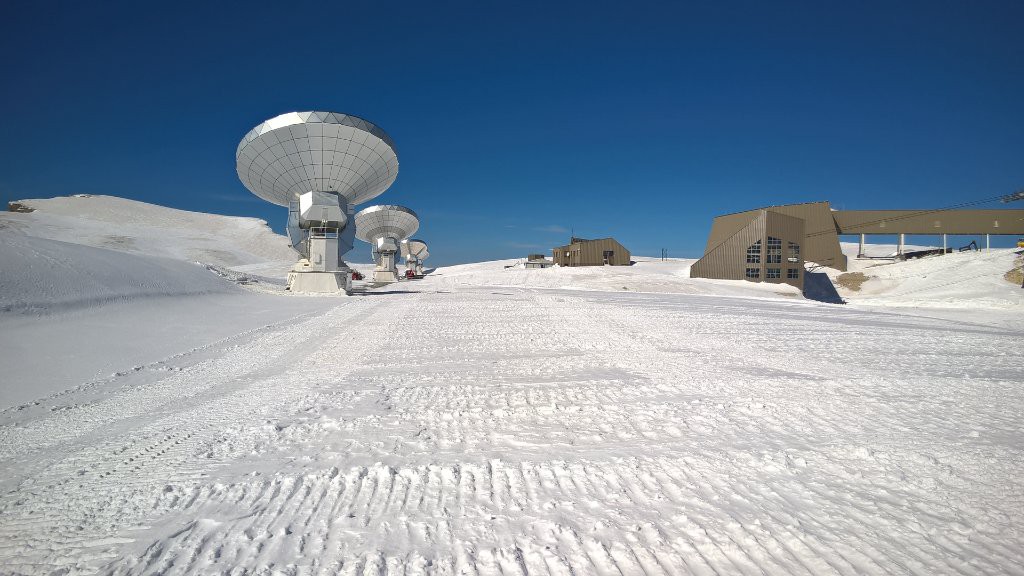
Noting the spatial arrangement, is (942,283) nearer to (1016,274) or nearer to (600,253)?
(1016,274)

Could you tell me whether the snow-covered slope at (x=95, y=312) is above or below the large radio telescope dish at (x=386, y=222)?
below

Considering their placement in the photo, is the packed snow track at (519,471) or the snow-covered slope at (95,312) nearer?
the packed snow track at (519,471)

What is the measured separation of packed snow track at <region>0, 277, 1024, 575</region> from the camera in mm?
2008

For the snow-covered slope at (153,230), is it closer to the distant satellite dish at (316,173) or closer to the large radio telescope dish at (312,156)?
the large radio telescope dish at (312,156)

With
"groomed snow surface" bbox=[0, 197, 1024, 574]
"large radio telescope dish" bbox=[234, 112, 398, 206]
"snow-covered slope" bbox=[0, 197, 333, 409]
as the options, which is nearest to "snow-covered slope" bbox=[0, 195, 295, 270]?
"large radio telescope dish" bbox=[234, 112, 398, 206]

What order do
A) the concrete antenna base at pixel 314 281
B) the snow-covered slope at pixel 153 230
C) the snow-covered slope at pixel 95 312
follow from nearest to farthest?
the snow-covered slope at pixel 95 312, the concrete antenna base at pixel 314 281, the snow-covered slope at pixel 153 230

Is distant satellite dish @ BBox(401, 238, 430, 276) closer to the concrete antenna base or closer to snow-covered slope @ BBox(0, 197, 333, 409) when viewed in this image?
the concrete antenna base

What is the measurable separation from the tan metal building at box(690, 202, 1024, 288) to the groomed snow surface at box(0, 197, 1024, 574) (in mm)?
30568

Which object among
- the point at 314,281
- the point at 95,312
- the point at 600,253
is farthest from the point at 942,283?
the point at 95,312

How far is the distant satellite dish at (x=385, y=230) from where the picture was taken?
4378cm

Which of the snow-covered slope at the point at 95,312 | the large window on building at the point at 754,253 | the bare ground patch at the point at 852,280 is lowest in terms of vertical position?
the snow-covered slope at the point at 95,312

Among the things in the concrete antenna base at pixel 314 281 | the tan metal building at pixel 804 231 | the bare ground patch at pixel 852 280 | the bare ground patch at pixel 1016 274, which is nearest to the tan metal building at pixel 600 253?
the tan metal building at pixel 804 231

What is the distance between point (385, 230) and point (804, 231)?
39646mm

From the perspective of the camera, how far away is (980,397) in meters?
4.52
